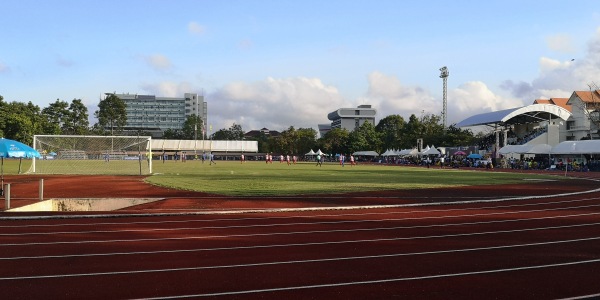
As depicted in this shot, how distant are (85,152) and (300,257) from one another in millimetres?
37387

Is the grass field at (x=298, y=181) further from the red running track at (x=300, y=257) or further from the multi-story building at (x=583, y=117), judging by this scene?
the multi-story building at (x=583, y=117)

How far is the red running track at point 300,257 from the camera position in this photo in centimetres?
621

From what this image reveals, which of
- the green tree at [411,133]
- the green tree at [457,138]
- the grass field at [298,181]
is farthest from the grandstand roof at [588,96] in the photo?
the grass field at [298,181]

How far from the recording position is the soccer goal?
124 ft

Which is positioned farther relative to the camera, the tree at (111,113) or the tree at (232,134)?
the tree at (232,134)

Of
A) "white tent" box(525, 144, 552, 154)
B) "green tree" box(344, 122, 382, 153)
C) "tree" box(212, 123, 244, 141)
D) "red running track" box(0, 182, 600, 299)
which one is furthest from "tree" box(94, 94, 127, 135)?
"red running track" box(0, 182, 600, 299)

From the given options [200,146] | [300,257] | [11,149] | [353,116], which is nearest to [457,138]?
[200,146]

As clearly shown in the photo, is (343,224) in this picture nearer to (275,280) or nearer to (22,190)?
(275,280)

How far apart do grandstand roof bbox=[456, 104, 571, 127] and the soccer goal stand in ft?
152

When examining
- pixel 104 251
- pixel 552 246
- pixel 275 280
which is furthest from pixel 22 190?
pixel 552 246

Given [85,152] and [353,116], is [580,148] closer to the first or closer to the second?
[85,152]

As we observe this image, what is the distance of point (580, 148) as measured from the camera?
46312mm

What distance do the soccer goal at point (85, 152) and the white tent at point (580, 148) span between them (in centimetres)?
3952

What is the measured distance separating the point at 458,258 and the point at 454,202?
29.4ft
